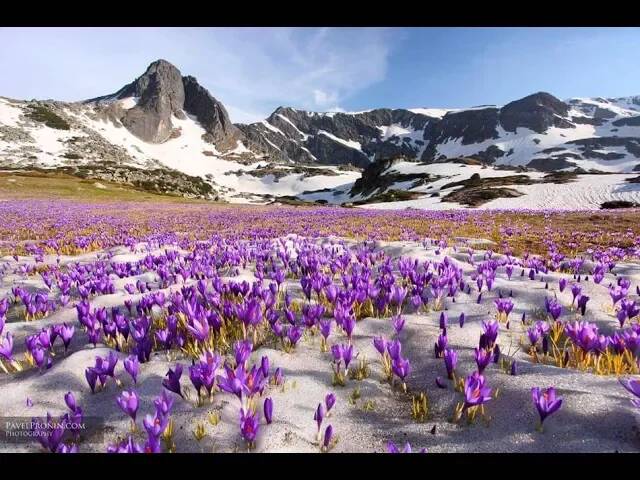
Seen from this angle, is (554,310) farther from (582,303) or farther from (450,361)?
(450,361)

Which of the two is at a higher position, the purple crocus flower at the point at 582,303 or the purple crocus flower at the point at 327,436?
the purple crocus flower at the point at 582,303

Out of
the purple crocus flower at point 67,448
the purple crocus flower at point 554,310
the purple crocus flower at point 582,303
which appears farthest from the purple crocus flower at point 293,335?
the purple crocus flower at point 582,303

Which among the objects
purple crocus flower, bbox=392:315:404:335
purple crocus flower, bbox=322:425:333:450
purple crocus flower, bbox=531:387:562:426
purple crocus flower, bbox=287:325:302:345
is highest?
purple crocus flower, bbox=531:387:562:426

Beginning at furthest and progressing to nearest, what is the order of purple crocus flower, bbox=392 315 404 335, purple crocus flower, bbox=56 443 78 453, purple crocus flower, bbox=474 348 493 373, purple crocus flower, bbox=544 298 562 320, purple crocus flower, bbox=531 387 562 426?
purple crocus flower, bbox=544 298 562 320 → purple crocus flower, bbox=392 315 404 335 → purple crocus flower, bbox=474 348 493 373 → purple crocus flower, bbox=531 387 562 426 → purple crocus flower, bbox=56 443 78 453

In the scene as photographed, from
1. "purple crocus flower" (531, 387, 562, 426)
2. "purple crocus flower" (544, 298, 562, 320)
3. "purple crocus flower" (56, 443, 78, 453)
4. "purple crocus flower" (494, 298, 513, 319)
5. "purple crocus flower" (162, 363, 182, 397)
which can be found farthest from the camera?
"purple crocus flower" (494, 298, 513, 319)

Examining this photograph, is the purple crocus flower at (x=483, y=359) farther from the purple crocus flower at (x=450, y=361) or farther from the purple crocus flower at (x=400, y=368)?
the purple crocus flower at (x=400, y=368)

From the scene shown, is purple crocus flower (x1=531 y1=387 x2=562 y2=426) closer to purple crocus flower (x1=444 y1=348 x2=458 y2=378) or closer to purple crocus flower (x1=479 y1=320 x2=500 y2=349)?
purple crocus flower (x1=444 y1=348 x2=458 y2=378)

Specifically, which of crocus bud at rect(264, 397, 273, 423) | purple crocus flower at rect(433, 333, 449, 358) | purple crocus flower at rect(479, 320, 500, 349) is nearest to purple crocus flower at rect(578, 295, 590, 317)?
purple crocus flower at rect(479, 320, 500, 349)

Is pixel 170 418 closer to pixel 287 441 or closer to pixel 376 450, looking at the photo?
pixel 287 441

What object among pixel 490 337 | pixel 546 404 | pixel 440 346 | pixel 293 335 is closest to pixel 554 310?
pixel 490 337

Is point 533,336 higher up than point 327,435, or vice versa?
point 533,336
